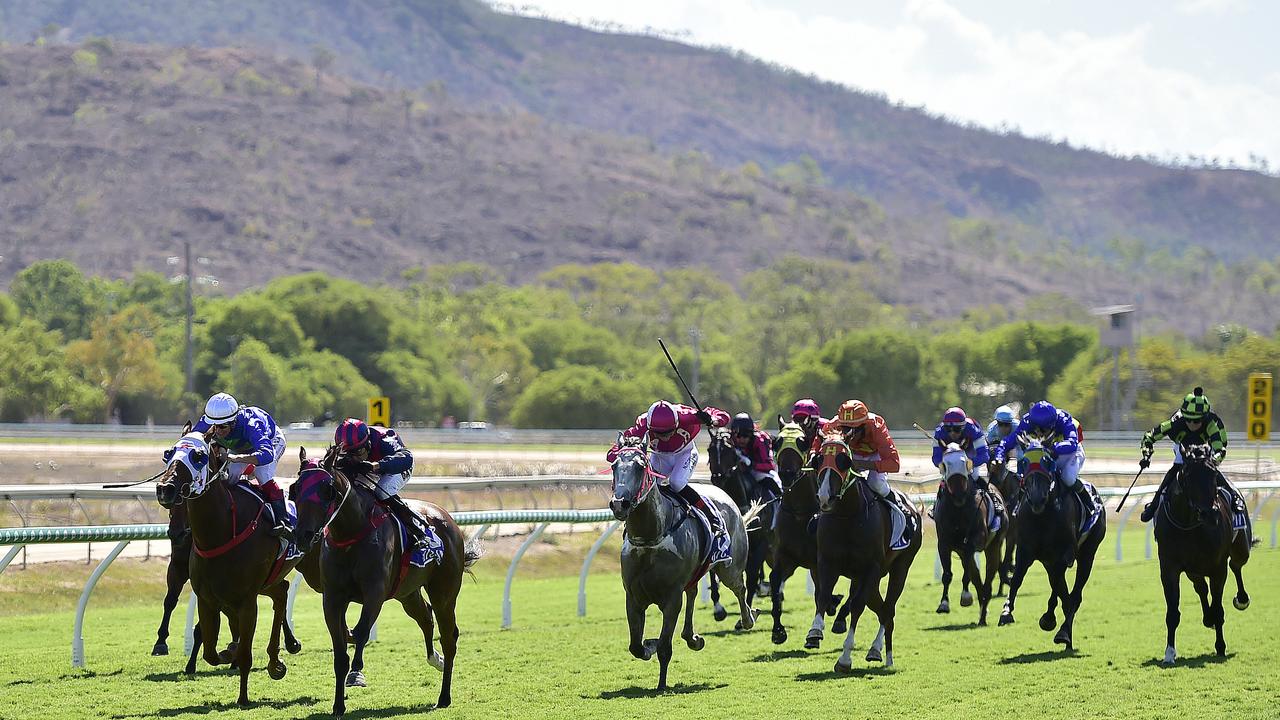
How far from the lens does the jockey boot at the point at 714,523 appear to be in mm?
11820

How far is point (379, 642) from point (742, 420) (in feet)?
12.7

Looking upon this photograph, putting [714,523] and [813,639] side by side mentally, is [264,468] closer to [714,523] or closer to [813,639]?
[714,523]

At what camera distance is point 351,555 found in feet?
32.6

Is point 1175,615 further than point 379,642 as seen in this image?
No

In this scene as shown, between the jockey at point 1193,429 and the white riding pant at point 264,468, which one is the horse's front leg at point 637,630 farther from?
the jockey at point 1193,429

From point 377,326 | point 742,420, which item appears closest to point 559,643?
point 742,420

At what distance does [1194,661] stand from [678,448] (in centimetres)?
400

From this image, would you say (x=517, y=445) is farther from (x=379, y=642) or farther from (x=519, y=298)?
(x=519, y=298)

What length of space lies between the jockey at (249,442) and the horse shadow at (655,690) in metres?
2.28

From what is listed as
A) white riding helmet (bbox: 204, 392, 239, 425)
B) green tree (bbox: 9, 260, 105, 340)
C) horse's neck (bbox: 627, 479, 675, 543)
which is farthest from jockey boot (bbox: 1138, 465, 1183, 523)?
green tree (bbox: 9, 260, 105, 340)

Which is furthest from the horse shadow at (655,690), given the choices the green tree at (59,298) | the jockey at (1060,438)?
the green tree at (59,298)

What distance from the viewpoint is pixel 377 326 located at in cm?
7775

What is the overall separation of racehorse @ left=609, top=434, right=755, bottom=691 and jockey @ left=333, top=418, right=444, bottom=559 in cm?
122

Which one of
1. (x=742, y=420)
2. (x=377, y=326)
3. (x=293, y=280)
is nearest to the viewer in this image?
(x=742, y=420)
